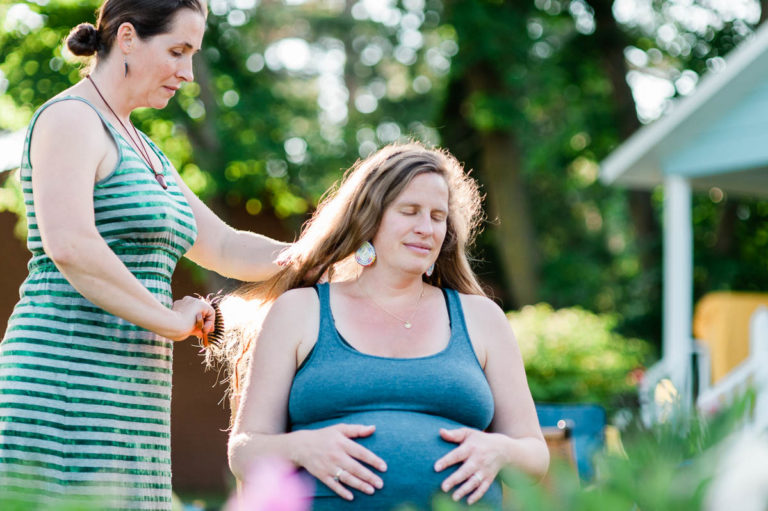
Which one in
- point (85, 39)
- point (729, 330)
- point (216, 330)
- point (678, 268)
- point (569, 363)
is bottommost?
point (569, 363)

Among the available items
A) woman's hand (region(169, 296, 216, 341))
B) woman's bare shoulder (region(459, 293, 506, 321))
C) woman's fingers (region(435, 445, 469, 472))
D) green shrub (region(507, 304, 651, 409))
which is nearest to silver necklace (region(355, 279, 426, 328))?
woman's bare shoulder (region(459, 293, 506, 321))

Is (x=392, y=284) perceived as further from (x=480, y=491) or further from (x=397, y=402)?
(x=480, y=491)

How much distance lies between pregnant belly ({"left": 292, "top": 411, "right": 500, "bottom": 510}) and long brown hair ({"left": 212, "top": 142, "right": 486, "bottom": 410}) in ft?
1.69

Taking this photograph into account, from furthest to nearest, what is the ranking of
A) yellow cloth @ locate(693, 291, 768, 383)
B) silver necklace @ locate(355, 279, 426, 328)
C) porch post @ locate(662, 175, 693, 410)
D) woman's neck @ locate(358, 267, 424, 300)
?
yellow cloth @ locate(693, 291, 768, 383)
porch post @ locate(662, 175, 693, 410)
woman's neck @ locate(358, 267, 424, 300)
silver necklace @ locate(355, 279, 426, 328)

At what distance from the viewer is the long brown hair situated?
8.60 feet

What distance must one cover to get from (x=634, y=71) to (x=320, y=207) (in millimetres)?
19823

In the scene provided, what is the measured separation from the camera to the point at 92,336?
195 cm

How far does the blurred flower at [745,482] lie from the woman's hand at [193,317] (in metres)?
1.33

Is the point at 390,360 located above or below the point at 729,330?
above

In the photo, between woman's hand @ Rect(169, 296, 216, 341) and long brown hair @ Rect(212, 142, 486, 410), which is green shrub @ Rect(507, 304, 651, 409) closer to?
long brown hair @ Rect(212, 142, 486, 410)

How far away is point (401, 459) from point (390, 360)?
10.2 inches

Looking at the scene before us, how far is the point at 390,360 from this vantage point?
2.36 m

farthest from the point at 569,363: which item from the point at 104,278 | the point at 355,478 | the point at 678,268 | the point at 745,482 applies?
the point at 745,482

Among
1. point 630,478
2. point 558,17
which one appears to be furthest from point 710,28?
point 630,478
